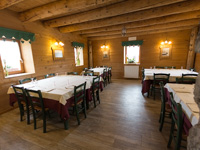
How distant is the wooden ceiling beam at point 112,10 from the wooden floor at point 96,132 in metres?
2.63

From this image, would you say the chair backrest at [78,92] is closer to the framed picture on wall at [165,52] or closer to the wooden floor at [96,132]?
the wooden floor at [96,132]

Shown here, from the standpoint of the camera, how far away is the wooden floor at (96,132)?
1.68 m

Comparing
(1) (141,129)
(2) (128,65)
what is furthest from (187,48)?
(1) (141,129)

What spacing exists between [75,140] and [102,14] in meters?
3.18

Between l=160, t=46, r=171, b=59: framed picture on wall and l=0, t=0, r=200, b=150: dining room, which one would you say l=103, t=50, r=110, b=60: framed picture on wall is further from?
l=160, t=46, r=171, b=59: framed picture on wall

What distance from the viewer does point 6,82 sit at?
111 inches

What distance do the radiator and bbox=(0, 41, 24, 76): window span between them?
5183 millimetres

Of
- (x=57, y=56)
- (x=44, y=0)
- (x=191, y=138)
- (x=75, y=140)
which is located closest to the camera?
(x=191, y=138)

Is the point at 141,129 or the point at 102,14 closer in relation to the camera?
the point at 141,129

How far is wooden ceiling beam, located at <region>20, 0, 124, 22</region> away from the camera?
2.32 m

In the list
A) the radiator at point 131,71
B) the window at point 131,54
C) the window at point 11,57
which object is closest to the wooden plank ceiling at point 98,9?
the window at point 11,57

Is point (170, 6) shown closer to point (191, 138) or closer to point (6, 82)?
point (191, 138)

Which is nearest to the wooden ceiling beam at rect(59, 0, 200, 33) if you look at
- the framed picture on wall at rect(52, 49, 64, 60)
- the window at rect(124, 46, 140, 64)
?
the framed picture on wall at rect(52, 49, 64, 60)

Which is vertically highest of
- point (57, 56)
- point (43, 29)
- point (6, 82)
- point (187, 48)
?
point (43, 29)
